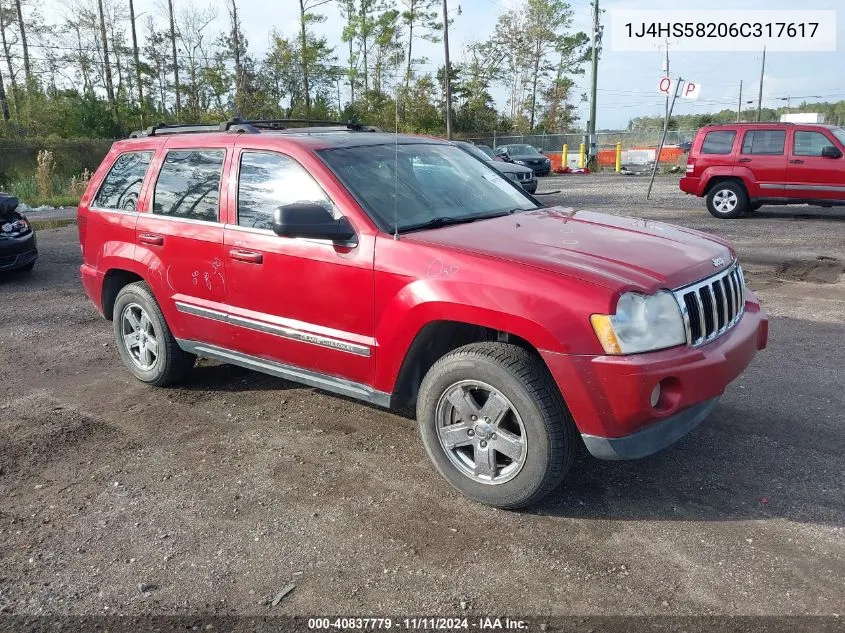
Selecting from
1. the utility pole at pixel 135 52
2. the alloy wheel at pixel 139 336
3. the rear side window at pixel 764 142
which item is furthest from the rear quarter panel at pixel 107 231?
the utility pole at pixel 135 52

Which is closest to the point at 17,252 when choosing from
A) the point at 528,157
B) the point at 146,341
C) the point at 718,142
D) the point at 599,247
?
the point at 146,341

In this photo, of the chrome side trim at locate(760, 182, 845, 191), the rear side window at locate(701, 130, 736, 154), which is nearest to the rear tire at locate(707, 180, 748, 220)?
the chrome side trim at locate(760, 182, 845, 191)

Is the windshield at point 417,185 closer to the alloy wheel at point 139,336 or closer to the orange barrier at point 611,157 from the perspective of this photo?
the alloy wheel at point 139,336

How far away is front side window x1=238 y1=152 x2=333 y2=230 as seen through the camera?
4.01 metres

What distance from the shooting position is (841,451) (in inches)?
155

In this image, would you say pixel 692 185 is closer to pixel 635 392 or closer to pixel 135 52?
pixel 635 392

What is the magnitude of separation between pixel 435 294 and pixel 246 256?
1.38m

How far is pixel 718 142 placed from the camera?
13883mm

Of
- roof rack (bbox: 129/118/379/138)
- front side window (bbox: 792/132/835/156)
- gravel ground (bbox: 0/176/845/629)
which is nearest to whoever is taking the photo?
gravel ground (bbox: 0/176/845/629)

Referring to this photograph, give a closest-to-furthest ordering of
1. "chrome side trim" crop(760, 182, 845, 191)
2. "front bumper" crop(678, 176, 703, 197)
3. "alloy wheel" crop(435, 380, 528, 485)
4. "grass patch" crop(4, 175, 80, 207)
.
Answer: "alloy wheel" crop(435, 380, 528, 485) → "chrome side trim" crop(760, 182, 845, 191) → "front bumper" crop(678, 176, 703, 197) → "grass patch" crop(4, 175, 80, 207)

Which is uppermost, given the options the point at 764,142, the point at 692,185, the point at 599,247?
the point at 764,142

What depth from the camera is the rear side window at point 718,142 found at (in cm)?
1373

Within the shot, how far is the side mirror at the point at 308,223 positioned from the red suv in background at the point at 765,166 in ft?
39.7

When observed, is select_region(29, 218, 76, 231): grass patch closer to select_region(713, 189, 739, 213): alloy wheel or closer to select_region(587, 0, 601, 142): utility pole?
select_region(713, 189, 739, 213): alloy wheel
